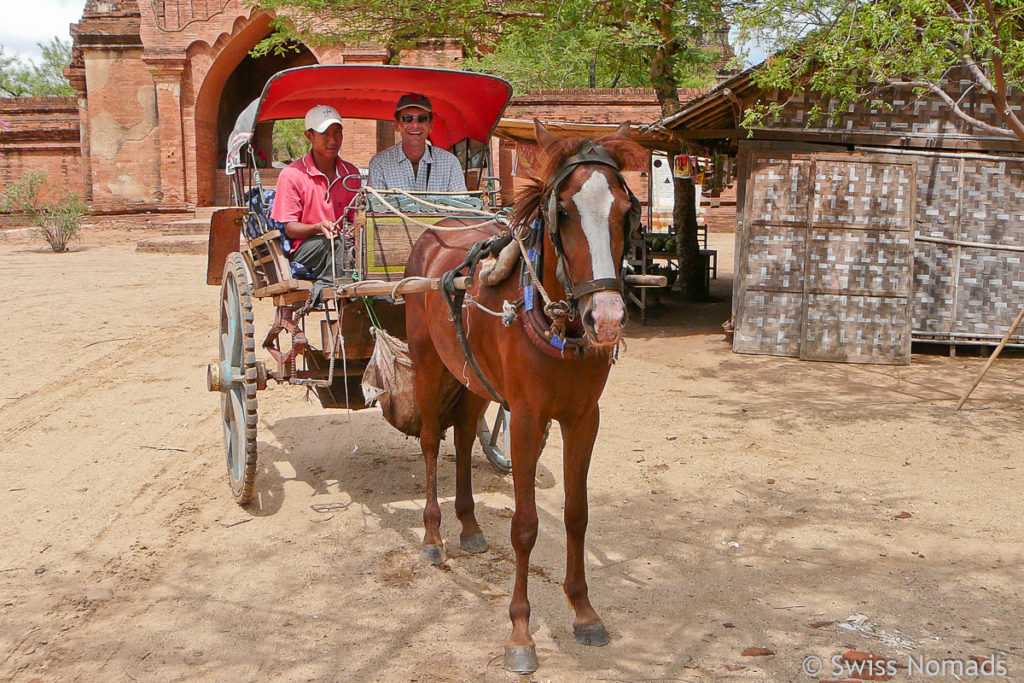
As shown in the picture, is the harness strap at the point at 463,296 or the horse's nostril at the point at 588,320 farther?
the harness strap at the point at 463,296

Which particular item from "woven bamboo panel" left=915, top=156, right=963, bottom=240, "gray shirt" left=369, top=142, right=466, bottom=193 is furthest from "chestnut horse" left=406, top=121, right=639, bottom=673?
"woven bamboo panel" left=915, top=156, right=963, bottom=240

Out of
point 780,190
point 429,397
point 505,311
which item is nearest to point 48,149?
point 780,190

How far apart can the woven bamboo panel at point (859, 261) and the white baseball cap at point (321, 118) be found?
574 cm

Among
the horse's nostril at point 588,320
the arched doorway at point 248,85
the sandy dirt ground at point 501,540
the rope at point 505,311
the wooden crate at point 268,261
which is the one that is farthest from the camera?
the arched doorway at point 248,85

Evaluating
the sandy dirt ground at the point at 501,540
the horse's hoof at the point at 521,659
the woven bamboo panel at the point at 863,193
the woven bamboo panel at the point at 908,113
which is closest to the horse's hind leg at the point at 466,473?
the sandy dirt ground at the point at 501,540

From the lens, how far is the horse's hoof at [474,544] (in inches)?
175

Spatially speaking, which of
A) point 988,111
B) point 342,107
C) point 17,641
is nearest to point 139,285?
point 342,107

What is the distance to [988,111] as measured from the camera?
913 centimetres

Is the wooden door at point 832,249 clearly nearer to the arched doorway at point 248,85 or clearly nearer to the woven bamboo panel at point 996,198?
the woven bamboo panel at point 996,198

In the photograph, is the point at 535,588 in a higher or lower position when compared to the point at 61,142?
lower

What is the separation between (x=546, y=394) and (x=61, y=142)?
2367 cm

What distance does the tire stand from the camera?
14.9ft

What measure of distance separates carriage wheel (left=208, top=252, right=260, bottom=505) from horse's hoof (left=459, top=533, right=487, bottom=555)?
1217mm

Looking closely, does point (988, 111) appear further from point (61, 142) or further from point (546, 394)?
point (61, 142)
